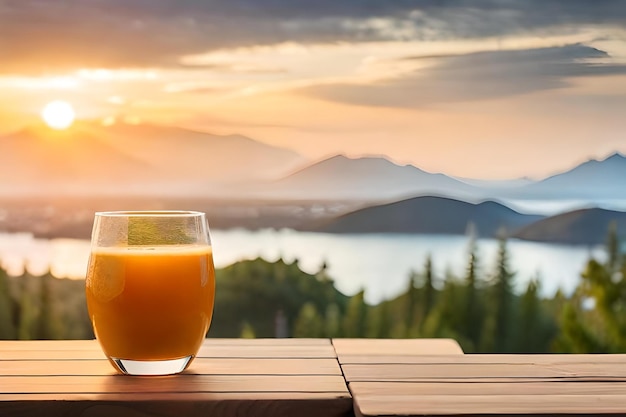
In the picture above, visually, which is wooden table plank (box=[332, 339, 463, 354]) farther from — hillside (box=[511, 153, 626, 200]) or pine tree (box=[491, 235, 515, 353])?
hillside (box=[511, 153, 626, 200])

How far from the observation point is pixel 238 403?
3.14ft

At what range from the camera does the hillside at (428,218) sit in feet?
7.49

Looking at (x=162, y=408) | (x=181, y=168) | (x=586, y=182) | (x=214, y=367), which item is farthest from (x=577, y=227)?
(x=162, y=408)

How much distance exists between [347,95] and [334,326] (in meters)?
0.59

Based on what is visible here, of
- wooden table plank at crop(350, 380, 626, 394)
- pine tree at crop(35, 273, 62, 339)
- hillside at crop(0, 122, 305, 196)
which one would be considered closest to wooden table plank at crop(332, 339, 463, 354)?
wooden table plank at crop(350, 380, 626, 394)

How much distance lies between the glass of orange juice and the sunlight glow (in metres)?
1.21

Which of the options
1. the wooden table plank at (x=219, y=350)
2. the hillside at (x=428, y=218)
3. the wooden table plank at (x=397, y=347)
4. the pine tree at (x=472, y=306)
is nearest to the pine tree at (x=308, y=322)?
the hillside at (x=428, y=218)

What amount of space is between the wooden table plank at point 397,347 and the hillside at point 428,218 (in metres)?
0.89

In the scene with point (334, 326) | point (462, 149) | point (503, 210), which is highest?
point (462, 149)

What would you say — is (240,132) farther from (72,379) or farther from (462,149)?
(72,379)

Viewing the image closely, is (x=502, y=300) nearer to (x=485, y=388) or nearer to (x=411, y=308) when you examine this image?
(x=411, y=308)

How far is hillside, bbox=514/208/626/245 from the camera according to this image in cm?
232

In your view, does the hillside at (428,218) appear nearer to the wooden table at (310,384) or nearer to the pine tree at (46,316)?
the pine tree at (46,316)

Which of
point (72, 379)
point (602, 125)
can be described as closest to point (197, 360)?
point (72, 379)
